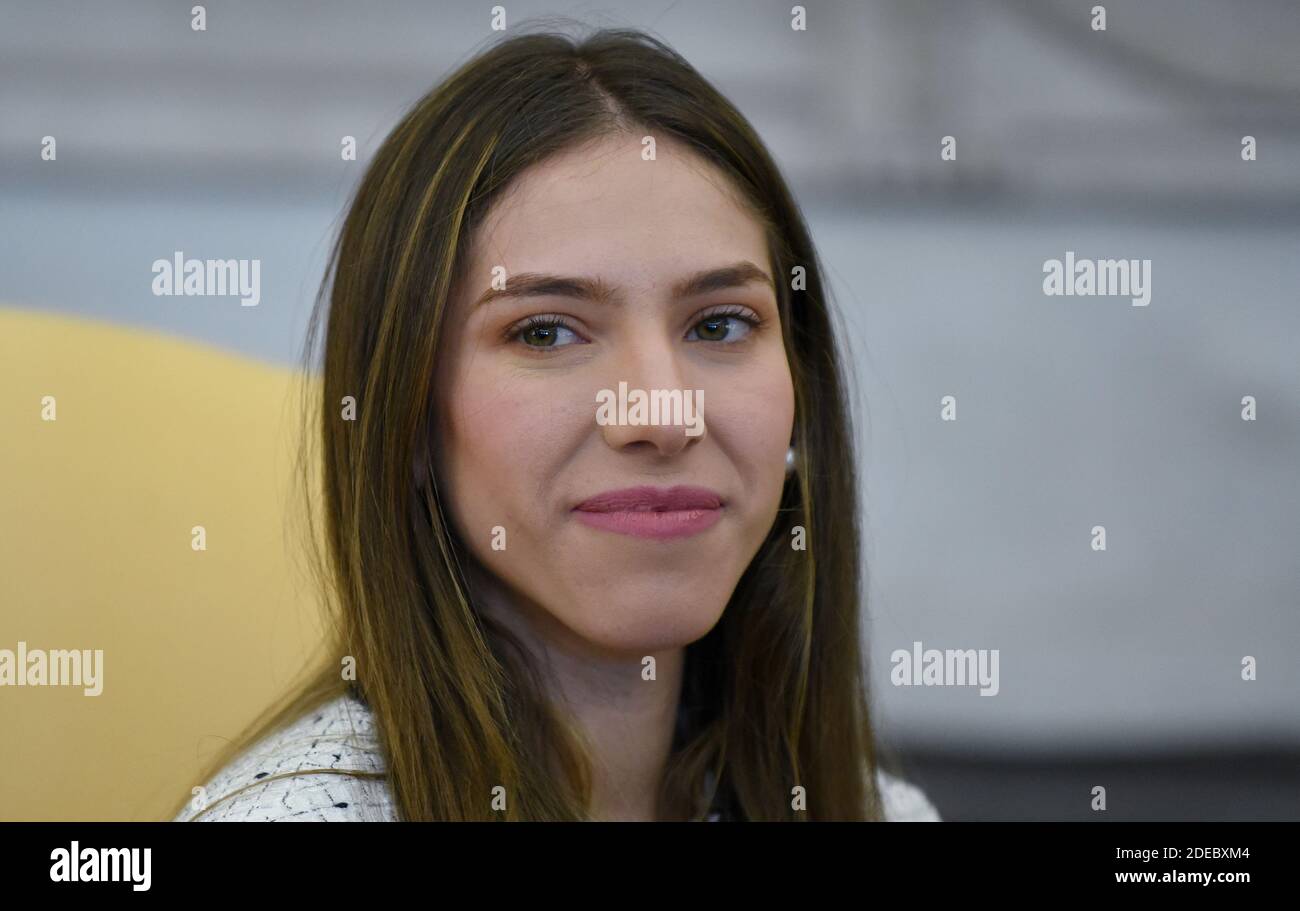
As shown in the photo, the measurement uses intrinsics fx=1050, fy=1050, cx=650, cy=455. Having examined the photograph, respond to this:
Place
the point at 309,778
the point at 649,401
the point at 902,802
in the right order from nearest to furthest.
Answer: the point at 309,778 → the point at 649,401 → the point at 902,802

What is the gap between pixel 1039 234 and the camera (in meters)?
1.66

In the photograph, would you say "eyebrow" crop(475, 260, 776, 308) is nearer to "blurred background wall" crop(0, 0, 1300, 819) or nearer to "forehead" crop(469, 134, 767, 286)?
"forehead" crop(469, 134, 767, 286)

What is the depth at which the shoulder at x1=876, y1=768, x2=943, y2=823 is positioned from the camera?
162cm

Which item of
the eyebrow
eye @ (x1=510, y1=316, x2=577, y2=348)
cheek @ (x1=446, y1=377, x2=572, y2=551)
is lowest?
cheek @ (x1=446, y1=377, x2=572, y2=551)

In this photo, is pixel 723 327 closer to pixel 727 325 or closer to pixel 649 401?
pixel 727 325

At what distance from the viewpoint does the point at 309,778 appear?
1.20m

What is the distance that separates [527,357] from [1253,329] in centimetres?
120

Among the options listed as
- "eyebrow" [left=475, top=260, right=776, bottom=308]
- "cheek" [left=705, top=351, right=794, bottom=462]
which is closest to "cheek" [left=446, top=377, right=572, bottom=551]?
"eyebrow" [left=475, top=260, right=776, bottom=308]

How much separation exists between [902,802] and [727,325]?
2.64 ft

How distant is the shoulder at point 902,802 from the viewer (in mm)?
1618

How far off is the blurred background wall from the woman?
0.74 ft

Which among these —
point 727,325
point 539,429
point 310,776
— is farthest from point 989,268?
point 310,776
